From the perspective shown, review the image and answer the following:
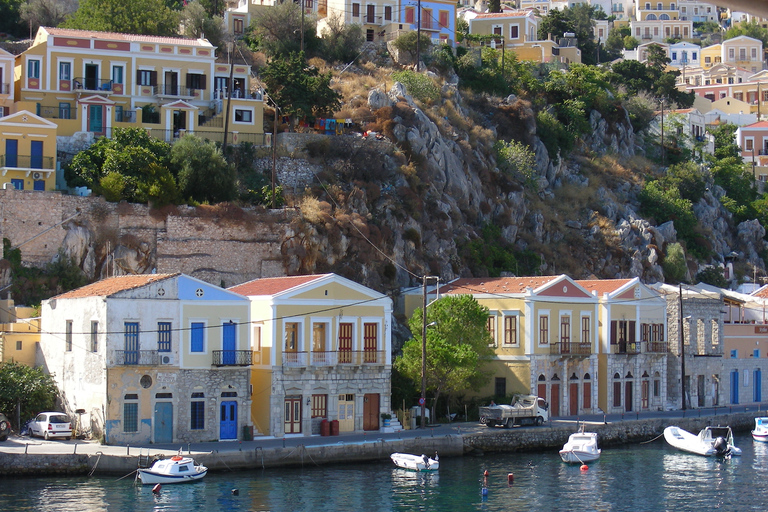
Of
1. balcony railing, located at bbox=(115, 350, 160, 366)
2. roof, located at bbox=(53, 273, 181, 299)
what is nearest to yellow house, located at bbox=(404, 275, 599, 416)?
roof, located at bbox=(53, 273, 181, 299)

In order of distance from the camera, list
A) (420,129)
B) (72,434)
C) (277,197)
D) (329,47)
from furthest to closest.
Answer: (329,47) < (420,129) < (277,197) < (72,434)

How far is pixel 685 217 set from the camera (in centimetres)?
8162

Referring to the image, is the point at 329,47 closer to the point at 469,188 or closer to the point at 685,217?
the point at 469,188

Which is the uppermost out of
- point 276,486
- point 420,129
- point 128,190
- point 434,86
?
point 434,86

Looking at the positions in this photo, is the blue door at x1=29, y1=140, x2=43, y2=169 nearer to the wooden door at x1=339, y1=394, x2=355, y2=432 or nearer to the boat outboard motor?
the wooden door at x1=339, y1=394, x2=355, y2=432

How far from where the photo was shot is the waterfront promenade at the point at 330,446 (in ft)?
115

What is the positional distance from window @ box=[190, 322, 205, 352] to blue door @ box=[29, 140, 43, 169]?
1773 cm

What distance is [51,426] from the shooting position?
38.7 m

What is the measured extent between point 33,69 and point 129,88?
5591mm

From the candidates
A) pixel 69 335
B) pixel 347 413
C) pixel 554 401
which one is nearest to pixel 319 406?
pixel 347 413

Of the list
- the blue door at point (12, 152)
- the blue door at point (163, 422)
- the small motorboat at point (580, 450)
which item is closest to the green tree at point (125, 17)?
the blue door at point (12, 152)

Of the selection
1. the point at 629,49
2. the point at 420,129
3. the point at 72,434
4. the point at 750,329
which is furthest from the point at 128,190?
the point at 629,49

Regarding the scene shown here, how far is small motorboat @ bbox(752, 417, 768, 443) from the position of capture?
2004 inches

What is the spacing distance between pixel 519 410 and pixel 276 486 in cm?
1572
